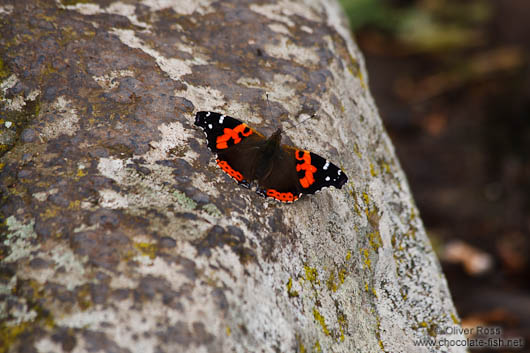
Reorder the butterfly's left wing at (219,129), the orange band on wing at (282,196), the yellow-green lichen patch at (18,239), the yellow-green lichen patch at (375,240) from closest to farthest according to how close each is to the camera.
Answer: the yellow-green lichen patch at (18,239)
the orange band on wing at (282,196)
the butterfly's left wing at (219,129)
the yellow-green lichen patch at (375,240)

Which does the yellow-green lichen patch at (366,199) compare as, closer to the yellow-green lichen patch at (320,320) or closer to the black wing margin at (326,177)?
the black wing margin at (326,177)

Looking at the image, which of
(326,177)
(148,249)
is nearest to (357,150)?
(326,177)

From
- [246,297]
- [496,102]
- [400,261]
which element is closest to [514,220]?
[496,102]

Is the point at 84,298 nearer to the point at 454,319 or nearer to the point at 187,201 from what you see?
the point at 187,201

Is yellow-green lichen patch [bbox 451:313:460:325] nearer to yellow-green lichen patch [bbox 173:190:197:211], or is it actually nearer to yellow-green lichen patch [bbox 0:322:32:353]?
yellow-green lichen patch [bbox 173:190:197:211]

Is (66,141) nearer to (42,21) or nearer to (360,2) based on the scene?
(42,21)

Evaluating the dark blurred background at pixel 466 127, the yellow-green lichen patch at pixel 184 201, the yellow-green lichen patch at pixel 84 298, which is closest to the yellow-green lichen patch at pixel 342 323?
the yellow-green lichen patch at pixel 184 201
